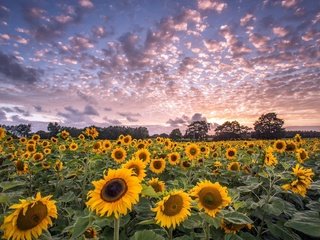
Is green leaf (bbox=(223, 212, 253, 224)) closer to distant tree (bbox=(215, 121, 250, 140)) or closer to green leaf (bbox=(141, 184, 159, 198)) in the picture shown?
green leaf (bbox=(141, 184, 159, 198))

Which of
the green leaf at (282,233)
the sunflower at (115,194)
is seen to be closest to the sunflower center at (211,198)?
the sunflower at (115,194)

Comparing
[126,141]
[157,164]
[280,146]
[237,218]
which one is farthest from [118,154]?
[237,218]

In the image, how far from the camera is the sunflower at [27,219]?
2754 mm

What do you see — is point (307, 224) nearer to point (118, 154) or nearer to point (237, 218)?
point (237, 218)

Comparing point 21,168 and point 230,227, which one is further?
point 21,168

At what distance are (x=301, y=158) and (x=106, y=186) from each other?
265 inches

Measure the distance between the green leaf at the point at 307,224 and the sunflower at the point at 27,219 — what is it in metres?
2.39

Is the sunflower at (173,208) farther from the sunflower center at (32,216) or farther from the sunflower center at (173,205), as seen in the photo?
the sunflower center at (32,216)

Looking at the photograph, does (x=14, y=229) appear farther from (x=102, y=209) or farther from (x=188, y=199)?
(x=188, y=199)

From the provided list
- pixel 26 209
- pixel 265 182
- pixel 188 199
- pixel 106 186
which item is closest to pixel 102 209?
pixel 106 186

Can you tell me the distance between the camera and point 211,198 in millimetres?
3449

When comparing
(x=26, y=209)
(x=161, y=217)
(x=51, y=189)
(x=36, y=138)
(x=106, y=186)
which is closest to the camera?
(x=26, y=209)

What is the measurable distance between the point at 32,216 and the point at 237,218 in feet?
7.23

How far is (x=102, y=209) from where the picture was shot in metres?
2.76
